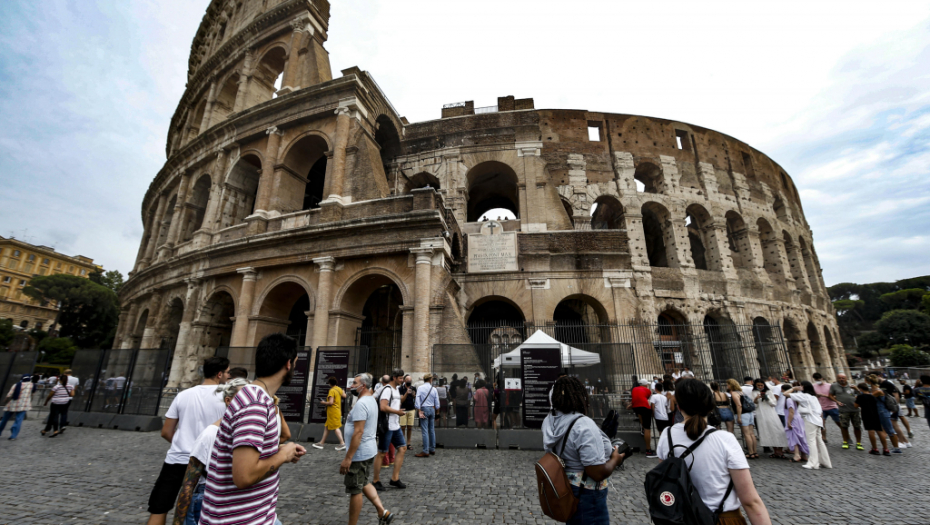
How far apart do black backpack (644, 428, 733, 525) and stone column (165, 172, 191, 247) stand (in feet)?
68.4

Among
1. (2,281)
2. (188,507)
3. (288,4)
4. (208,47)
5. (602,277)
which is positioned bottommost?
(188,507)

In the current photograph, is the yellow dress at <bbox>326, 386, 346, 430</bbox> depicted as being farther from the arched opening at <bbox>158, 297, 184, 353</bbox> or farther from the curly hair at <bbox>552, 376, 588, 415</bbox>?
the arched opening at <bbox>158, 297, 184, 353</bbox>

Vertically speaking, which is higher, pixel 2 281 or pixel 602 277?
pixel 2 281

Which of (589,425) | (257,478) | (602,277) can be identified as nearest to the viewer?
(257,478)

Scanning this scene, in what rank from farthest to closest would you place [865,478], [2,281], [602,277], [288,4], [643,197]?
1. [2,281]
2. [643,197]
3. [288,4]
4. [602,277]
5. [865,478]

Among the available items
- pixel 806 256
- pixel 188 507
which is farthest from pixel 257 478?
Result: pixel 806 256

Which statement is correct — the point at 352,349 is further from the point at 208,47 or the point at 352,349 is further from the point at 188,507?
the point at 208,47

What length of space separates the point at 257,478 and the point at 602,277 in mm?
14520

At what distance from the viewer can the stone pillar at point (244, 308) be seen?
12.5 m

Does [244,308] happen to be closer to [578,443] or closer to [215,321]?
[215,321]

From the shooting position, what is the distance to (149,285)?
1725 cm

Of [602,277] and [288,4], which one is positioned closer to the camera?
[602,277]

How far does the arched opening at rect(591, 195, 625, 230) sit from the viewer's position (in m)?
18.7

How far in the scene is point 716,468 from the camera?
2004 mm
